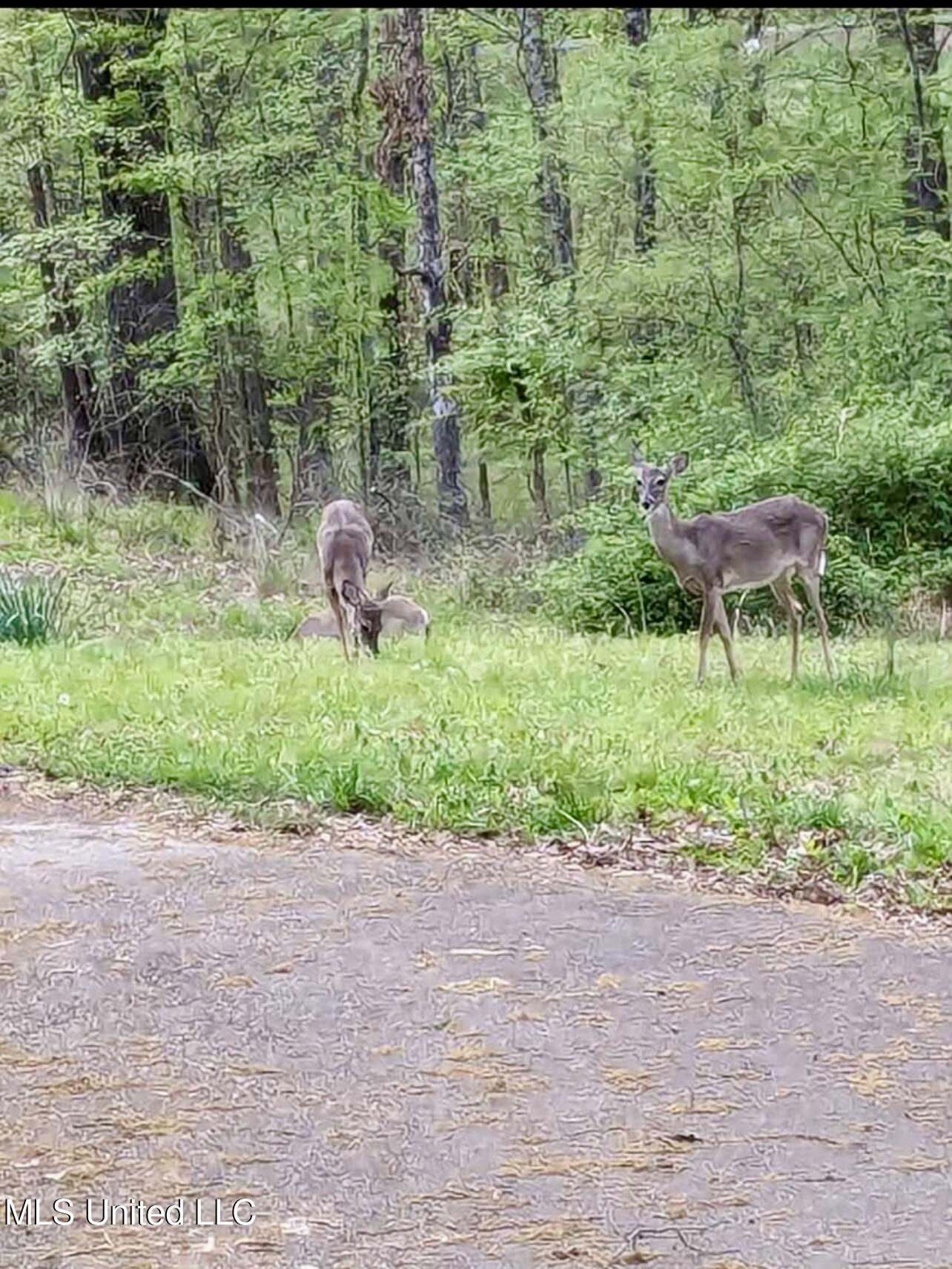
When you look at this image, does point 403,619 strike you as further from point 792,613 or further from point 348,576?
point 792,613

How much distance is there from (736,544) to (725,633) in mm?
550

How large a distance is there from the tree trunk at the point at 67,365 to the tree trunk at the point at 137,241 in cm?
Result: 41

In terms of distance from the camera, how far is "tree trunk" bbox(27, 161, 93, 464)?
20172 millimetres

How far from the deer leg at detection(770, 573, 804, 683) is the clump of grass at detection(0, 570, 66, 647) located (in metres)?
4.41

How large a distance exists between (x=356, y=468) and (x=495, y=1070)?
19438 mm

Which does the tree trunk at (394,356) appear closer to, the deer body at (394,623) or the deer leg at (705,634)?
the deer body at (394,623)

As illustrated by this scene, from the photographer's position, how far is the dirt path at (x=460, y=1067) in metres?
3.33

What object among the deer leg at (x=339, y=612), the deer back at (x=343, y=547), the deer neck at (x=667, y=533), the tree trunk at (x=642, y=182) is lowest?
the deer leg at (x=339, y=612)

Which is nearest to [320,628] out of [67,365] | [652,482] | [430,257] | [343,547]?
[343,547]

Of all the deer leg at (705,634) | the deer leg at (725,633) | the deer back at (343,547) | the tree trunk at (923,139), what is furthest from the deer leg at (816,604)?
the tree trunk at (923,139)

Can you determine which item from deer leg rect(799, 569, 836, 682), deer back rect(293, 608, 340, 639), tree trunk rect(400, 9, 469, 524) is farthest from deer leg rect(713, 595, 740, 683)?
tree trunk rect(400, 9, 469, 524)

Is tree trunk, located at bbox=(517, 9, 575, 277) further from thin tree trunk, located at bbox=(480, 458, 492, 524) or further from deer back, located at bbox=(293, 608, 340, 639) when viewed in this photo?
deer back, located at bbox=(293, 608, 340, 639)

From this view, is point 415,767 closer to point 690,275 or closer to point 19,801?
point 19,801

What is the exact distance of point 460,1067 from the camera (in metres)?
4.21
